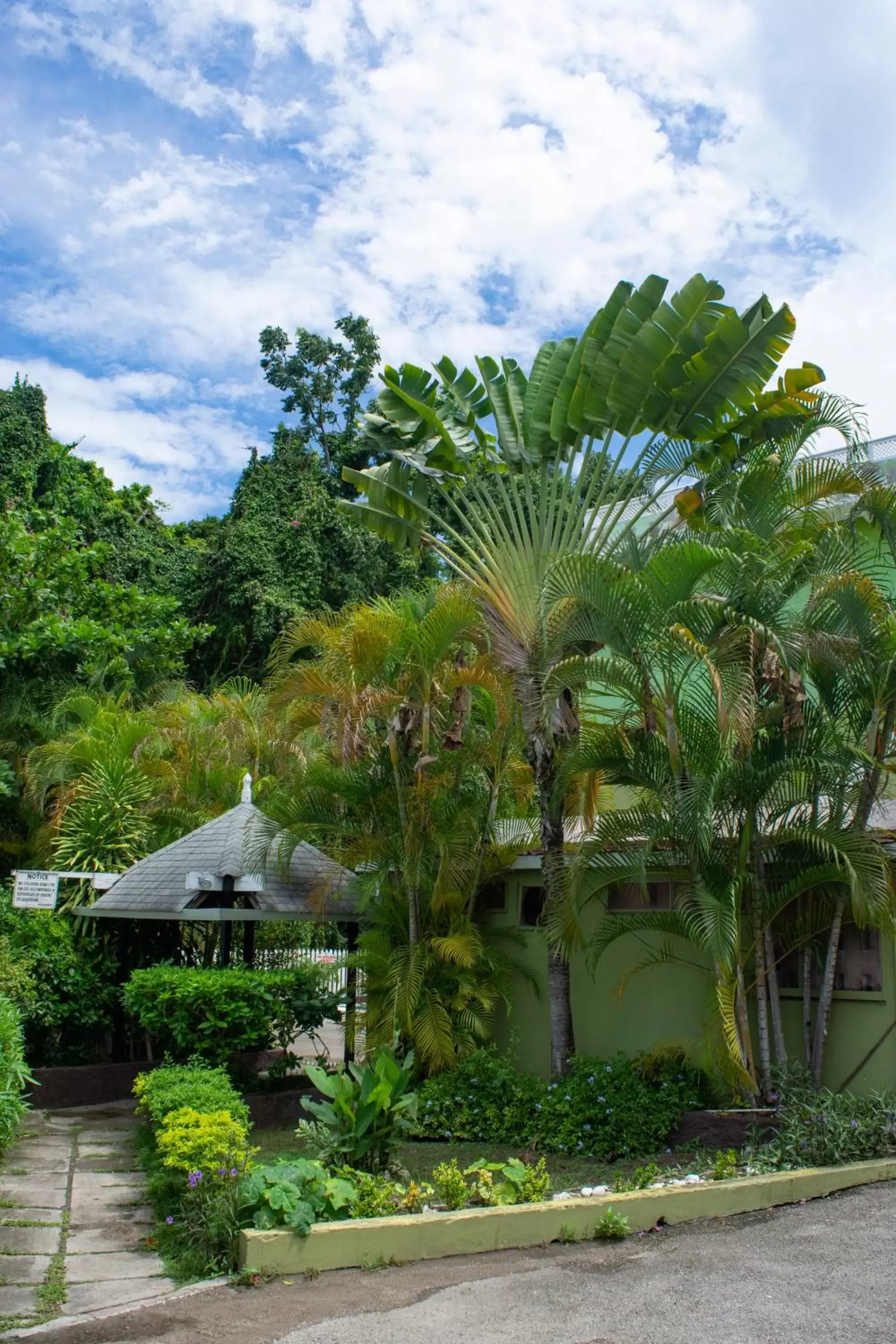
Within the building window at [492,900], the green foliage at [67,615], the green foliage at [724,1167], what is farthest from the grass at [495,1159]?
the green foliage at [67,615]

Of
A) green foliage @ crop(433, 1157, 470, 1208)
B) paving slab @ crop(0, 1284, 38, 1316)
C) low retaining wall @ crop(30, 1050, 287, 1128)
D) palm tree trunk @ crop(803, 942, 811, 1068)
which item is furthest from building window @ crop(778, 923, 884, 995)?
paving slab @ crop(0, 1284, 38, 1316)

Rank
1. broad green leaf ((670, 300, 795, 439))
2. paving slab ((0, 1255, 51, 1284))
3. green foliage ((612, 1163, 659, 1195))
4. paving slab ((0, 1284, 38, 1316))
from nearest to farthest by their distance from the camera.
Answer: paving slab ((0, 1284, 38, 1316)), paving slab ((0, 1255, 51, 1284)), green foliage ((612, 1163, 659, 1195)), broad green leaf ((670, 300, 795, 439))

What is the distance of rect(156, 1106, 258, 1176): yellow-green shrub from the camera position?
7109 millimetres

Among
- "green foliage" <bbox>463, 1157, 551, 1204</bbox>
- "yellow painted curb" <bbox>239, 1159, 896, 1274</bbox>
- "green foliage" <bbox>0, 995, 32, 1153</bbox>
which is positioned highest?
"green foliage" <bbox>0, 995, 32, 1153</bbox>

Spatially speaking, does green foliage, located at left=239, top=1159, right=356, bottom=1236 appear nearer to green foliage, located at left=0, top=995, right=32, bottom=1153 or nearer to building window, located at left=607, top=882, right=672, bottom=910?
green foliage, located at left=0, top=995, right=32, bottom=1153

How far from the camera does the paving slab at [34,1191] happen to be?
844 cm

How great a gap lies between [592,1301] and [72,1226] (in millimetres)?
3819

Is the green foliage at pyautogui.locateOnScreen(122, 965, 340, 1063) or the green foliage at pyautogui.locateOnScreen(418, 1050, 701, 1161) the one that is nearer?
the green foliage at pyautogui.locateOnScreen(418, 1050, 701, 1161)

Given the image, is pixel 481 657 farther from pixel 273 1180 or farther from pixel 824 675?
pixel 273 1180

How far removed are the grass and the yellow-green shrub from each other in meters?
0.96

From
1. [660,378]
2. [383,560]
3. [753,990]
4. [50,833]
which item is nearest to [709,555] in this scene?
[660,378]

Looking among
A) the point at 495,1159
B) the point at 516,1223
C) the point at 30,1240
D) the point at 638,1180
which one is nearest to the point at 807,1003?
the point at 638,1180

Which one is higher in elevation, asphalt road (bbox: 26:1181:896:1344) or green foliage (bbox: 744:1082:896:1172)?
green foliage (bbox: 744:1082:896:1172)

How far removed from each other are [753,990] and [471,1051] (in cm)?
302
